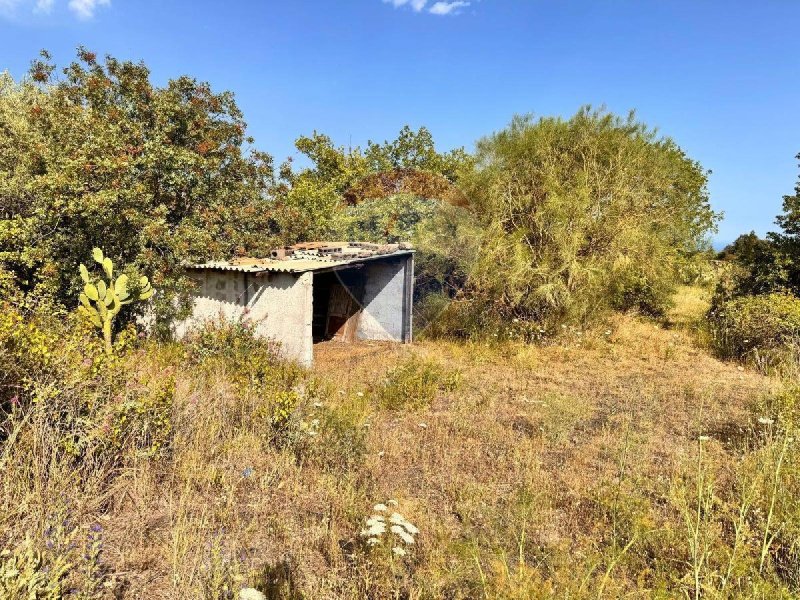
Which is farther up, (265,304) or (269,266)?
(269,266)

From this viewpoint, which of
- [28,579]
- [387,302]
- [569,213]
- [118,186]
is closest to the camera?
[28,579]

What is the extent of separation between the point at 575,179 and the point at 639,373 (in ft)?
16.3

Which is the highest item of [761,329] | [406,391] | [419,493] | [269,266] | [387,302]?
[269,266]

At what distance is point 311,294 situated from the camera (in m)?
9.84

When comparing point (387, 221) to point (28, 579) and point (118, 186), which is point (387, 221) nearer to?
point (118, 186)

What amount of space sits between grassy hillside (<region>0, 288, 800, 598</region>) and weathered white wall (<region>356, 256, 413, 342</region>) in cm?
507

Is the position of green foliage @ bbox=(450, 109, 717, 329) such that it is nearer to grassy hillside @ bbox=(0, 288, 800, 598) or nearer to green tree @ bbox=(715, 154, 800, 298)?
green tree @ bbox=(715, 154, 800, 298)

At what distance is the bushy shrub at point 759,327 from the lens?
1023 cm

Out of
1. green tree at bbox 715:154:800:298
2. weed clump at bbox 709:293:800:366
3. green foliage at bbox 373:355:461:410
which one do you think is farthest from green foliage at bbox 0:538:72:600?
green tree at bbox 715:154:800:298

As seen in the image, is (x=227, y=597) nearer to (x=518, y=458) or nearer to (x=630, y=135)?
(x=518, y=458)

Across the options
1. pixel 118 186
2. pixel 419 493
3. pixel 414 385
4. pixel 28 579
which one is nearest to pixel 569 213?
pixel 414 385

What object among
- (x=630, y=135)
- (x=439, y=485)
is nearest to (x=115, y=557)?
(x=439, y=485)

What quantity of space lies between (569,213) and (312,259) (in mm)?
6470

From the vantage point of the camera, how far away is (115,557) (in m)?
3.47
